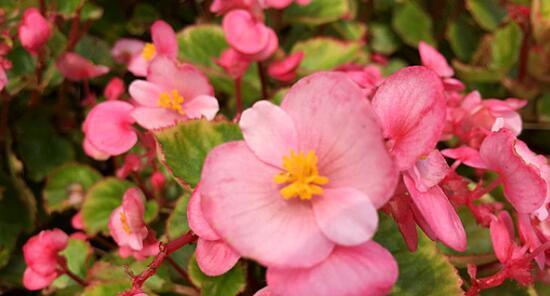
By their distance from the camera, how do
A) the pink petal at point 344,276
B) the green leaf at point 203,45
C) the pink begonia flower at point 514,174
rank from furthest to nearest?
the green leaf at point 203,45
the pink begonia flower at point 514,174
the pink petal at point 344,276

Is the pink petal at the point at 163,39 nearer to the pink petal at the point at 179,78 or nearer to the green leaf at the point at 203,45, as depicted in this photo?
the pink petal at the point at 179,78

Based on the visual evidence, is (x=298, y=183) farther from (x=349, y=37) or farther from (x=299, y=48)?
(x=349, y=37)

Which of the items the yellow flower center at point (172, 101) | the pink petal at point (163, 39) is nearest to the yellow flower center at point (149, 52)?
the pink petal at point (163, 39)

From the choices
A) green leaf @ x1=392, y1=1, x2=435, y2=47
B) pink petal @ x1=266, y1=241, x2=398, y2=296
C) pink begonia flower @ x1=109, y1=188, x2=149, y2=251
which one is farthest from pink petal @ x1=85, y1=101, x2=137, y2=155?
green leaf @ x1=392, y1=1, x2=435, y2=47

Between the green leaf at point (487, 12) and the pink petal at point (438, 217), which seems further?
the green leaf at point (487, 12)

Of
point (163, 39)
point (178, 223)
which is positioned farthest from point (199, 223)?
point (163, 39)

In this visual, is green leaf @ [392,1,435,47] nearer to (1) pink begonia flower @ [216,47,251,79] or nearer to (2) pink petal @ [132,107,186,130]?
(1) pink begonia flower @ [216,47,251,79]
